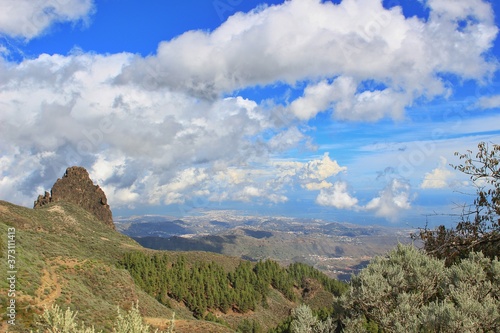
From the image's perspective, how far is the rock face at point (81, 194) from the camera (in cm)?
16025

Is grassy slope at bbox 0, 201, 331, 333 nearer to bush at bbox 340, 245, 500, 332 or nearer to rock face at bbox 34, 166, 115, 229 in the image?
bush at bbox 340, 245, 500, 332

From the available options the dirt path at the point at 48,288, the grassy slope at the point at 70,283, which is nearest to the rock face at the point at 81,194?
the grassy slope at the point at 70,283

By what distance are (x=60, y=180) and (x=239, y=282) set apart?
10901 cm

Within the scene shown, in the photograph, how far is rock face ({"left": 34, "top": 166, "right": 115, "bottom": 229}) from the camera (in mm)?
160250

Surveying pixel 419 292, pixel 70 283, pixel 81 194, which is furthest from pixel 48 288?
pixel 81 194

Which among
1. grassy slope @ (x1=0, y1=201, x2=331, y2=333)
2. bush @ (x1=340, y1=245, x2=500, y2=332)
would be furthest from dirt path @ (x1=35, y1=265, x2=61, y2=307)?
bush @ (x1=340, y1=245, x2=500, y2=332)

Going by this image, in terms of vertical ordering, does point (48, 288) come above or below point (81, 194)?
below

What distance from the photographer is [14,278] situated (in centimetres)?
3488

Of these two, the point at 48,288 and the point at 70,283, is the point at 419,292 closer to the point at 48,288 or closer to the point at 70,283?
the point at 48,288

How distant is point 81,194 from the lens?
166 meters

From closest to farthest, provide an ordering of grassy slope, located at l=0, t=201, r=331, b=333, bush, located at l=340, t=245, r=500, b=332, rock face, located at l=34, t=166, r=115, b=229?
1. bush, located at l=340, t=245, r=500, b=332
2. grassy slope, located at l=0, t=201, r=331, b=333
3. rock face, located at l=34, t=166, r=115, b=229

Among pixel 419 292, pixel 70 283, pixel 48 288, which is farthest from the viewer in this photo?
pixel 70 283

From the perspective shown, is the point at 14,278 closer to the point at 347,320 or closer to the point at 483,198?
the point at 347,320

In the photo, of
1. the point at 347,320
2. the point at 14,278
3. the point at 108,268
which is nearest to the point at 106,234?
the point at 108,268
